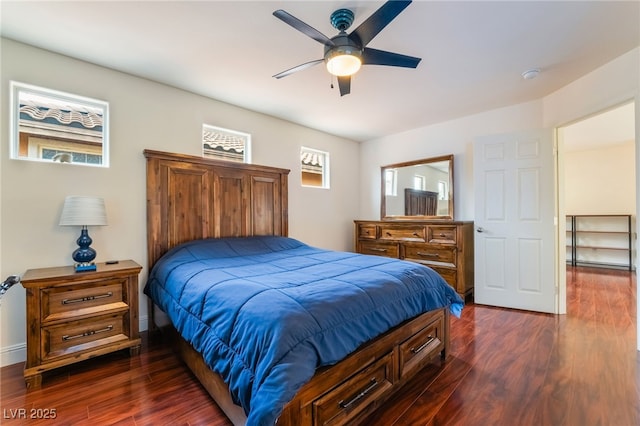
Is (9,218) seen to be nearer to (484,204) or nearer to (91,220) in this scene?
(91,220)

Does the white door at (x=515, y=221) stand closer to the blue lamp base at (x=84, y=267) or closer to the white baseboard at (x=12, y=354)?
the blue lamp base at (x=84, y=267)

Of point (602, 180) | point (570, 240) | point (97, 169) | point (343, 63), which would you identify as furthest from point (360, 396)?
point (602, 180)

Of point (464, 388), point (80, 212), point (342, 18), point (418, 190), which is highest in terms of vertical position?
point (342, 18)

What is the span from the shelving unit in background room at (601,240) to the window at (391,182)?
4.27 meters

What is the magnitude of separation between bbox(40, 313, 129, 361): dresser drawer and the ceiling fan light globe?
8.10 ft

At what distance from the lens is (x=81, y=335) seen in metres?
2.05

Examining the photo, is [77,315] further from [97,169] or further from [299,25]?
[299,25]

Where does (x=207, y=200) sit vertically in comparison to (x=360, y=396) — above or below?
above

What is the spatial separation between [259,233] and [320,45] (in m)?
2.23

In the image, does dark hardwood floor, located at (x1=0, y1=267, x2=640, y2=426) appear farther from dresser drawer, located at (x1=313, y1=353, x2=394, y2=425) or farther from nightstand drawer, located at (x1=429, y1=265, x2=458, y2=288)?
nightstand drawer, located at (x1=429, y1=265, x2=458, y2=288)

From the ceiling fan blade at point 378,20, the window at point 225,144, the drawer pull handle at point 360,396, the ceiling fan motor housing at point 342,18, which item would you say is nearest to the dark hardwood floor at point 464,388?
the drawer pull handle at point 360,396

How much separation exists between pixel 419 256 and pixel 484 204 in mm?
1060

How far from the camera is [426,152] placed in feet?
14.3

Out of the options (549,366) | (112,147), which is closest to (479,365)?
(549,366)
